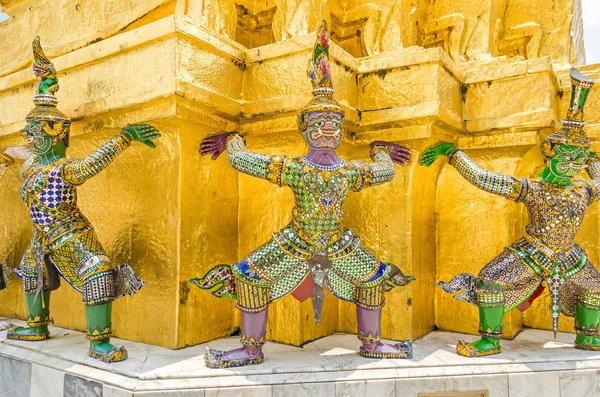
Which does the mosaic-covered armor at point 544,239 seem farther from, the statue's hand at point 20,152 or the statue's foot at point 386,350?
the statue's hand at point 20,152

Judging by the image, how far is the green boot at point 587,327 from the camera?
10.6 feet

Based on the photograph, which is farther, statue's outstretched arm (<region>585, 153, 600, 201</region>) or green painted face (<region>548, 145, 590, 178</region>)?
statue's outstretched arm (<region>585, 153, 600, 201</region>)

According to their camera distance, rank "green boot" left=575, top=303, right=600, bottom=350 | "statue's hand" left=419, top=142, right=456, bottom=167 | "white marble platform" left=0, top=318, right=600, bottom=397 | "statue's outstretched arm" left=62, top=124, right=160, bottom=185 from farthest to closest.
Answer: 1. "statue's hand" left=419, top=142, right=456, bottom=167
2. "green boot" left=575, top=303, right=600, bottom=350
3. "statue's outstretched arm" left=62, top=124, right=160, bottom=185
4. "white marble platform" left=0, top=318, right=600, bottom=397

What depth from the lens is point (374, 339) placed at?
3.00m

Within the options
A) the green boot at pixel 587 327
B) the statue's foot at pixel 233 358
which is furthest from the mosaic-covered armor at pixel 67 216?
the green boot at pixel 587 327

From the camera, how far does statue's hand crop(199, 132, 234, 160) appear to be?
3.14 meters

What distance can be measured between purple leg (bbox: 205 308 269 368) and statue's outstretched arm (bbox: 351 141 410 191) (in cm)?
103

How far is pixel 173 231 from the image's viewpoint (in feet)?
10.6

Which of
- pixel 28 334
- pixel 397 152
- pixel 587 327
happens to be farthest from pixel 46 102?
pixel 587 327

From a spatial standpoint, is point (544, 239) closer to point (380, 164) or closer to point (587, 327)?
point (587, 327)

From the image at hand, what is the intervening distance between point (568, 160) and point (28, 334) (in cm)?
398

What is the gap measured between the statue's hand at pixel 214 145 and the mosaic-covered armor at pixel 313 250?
0.20 metres

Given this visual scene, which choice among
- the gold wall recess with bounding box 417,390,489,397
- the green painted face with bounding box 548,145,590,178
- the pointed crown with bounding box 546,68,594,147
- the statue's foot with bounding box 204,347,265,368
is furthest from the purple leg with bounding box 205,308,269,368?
the pointed crown with bounding box 546,68,594,147

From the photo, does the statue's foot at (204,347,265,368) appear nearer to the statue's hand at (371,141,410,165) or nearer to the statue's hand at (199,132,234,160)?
the statue's hand at (199,132,234,160)
